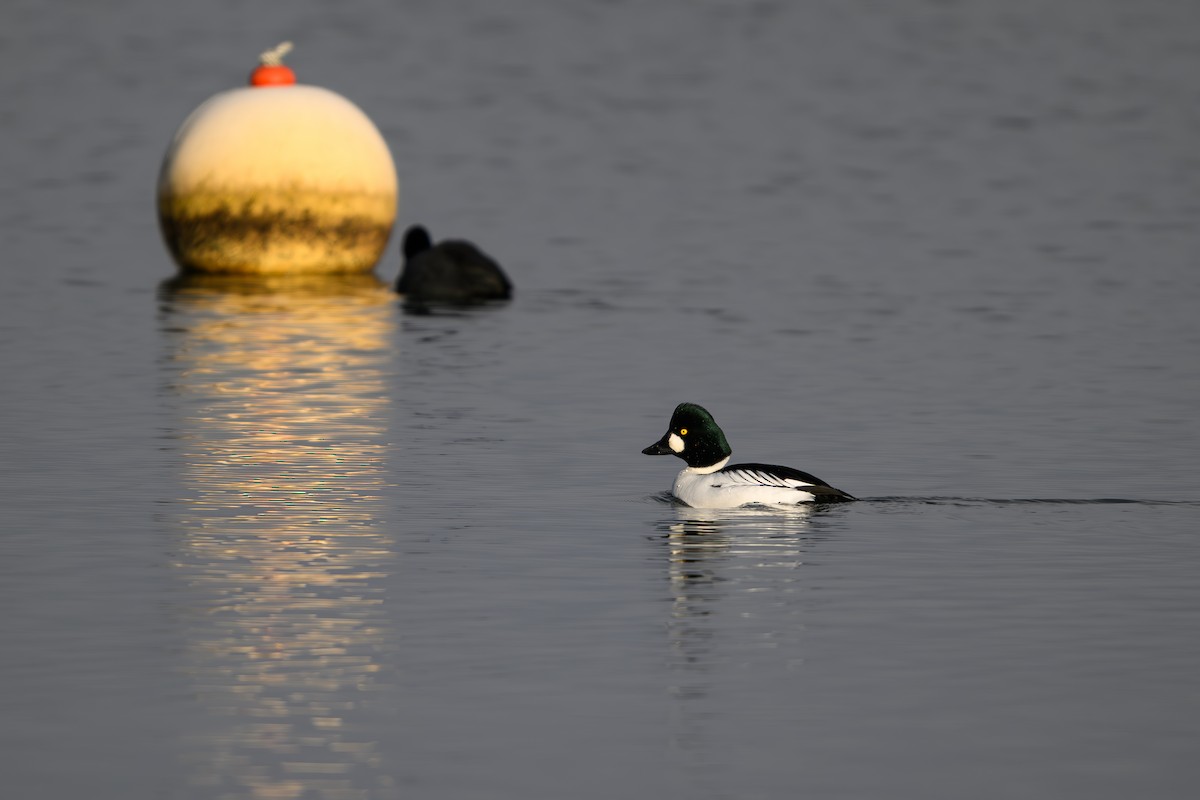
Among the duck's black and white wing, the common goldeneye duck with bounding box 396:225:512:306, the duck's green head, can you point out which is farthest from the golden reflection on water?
the common goldeneye duck with bounding box 396:225:512:306

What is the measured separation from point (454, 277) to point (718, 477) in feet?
49.0

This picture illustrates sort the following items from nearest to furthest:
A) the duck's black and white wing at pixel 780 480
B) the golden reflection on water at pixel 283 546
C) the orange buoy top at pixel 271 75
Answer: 1. the golden reflection on water at pixel 283 546
2. the duck's black and white wing at pixel 780 480
3. the orange buoy top at pixel 271 75

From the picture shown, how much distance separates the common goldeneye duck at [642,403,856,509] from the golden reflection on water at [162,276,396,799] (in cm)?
212

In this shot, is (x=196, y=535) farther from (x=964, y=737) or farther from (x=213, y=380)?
(x=213, y=380)

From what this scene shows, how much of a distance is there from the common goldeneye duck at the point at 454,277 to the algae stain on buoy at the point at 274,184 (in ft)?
6.20

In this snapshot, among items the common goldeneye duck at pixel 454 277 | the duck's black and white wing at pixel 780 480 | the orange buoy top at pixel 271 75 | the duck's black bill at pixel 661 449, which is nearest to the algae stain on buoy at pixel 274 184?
the orange buoy top at pixel 271 75

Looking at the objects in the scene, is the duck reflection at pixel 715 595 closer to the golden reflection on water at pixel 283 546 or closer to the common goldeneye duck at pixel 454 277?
the golden reflection on water at pixel 283 546

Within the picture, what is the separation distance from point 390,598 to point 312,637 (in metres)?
1.08

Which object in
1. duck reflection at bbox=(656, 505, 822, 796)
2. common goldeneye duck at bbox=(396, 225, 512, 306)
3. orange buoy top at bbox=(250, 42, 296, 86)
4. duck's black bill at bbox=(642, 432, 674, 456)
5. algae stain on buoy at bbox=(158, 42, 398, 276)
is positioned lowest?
duck reflection at bbox=(656, 505, 822, 796)

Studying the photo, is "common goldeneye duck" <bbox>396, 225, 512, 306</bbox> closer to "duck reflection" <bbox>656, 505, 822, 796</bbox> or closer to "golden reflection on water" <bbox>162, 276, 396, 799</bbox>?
"golden reflection on water" <bbox>162, 276, 396, 799</bbox>

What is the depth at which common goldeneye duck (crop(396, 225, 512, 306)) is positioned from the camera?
31.7 m

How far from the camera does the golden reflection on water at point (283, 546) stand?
34.5 feet

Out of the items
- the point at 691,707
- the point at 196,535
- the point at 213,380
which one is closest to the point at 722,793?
the point at 691,707

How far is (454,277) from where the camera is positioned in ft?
104
